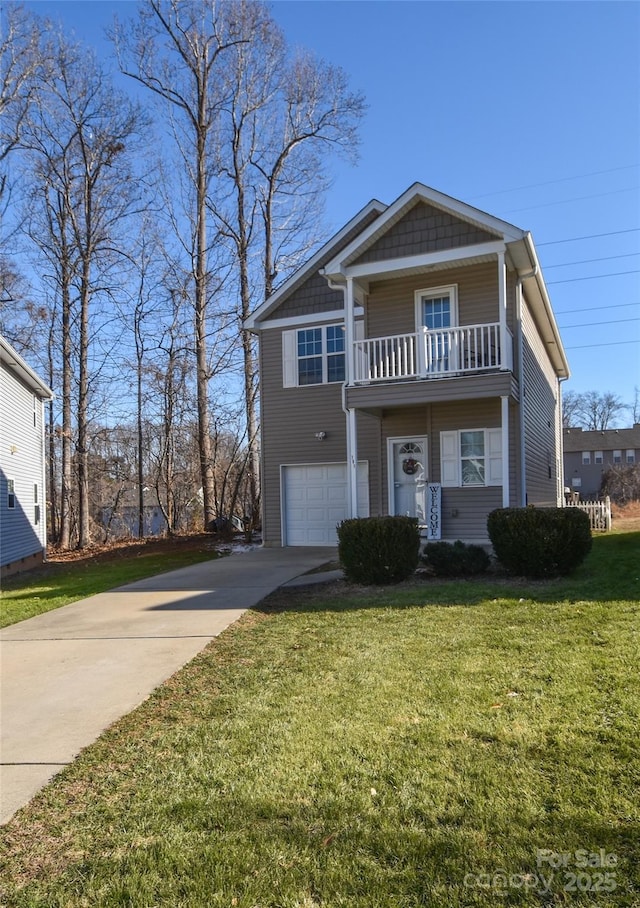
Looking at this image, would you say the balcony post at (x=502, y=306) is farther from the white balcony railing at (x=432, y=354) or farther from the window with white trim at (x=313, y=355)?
the window with white trim at (x=313, y=355)

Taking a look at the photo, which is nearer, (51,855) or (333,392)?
(51,855)

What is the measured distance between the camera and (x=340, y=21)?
A: 11.4 meters

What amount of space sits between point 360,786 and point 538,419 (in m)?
13.5

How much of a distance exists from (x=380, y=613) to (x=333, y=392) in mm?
8280

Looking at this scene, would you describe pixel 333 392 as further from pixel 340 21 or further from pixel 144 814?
pixel 144 814

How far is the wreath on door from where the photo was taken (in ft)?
41.9

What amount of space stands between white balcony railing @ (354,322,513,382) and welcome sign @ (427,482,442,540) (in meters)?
2.35

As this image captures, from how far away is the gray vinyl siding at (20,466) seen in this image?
15188 mm

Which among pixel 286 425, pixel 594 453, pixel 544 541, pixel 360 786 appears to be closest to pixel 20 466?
pixel 286 425

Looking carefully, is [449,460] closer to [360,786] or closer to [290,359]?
[290,359]

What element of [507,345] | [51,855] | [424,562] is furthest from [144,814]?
[507,345]

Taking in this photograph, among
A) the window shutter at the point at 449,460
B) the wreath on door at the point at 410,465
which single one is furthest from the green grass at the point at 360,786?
the wreath on door at the point at 410,465

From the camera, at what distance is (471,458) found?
39.9ft

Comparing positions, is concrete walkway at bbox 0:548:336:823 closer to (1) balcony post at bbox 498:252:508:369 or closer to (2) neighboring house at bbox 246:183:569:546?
(2) neighboring house at bbox 246:183:569:546
